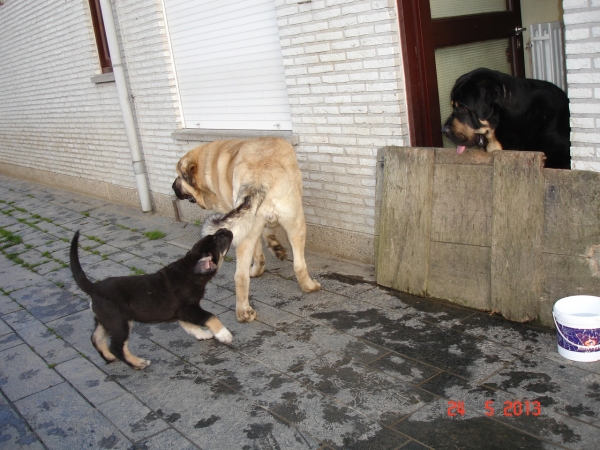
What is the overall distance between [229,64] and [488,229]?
13.5 feet

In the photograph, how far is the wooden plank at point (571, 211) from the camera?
153 inches

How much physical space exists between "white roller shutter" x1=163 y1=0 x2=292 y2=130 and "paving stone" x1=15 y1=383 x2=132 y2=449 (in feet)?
12.1

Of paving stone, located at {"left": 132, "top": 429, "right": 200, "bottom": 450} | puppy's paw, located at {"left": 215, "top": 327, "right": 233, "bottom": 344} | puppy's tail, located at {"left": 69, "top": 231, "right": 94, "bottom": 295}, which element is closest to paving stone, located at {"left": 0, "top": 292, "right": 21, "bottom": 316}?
A: puppy's tail, located at {"left": 69, "top": 231, "right": 94, "bottom": 295}

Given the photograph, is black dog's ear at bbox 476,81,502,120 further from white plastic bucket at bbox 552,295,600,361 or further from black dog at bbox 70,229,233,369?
black dog at bbox 70,229,233,369

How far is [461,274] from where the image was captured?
472cm

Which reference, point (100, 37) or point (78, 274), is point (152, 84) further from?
point (78, 274)

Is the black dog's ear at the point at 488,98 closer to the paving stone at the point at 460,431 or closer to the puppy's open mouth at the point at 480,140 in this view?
the puppy's open mouth at the point at 480,140

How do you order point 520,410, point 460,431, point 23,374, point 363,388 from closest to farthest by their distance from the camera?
1. point 460,431
2. point 520,410
3. point 363,388
4. point 23,374

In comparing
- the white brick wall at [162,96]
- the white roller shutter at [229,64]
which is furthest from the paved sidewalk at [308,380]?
the white roller shutter at [229,64]

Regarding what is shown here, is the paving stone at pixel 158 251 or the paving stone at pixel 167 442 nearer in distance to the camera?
the paving stone at pixel 167 442

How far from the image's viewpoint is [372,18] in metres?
5.10

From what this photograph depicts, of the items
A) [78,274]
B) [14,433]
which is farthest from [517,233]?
[14,433]

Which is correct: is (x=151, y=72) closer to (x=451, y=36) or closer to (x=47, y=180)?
(x=451, y=36)

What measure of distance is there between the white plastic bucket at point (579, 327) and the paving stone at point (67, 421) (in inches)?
108
